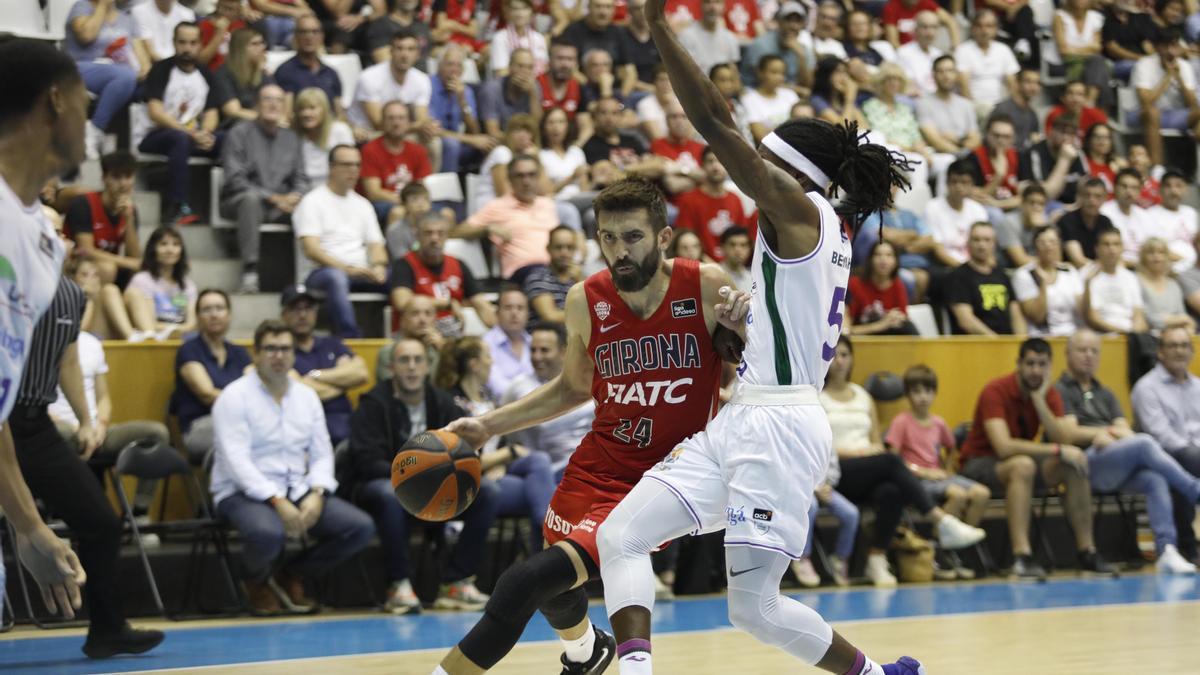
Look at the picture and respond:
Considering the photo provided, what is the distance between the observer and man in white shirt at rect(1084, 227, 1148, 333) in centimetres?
1231

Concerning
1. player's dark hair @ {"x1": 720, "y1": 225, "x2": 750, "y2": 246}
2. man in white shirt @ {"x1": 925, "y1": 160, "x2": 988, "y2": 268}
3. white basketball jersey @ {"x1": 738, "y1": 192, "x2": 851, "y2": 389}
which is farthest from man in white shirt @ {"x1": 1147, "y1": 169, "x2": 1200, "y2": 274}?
white basketball jersey @ {"x1": 738, "y1": 192, "x2": 851, "y2": 389}

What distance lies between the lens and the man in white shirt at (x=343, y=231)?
10.5m

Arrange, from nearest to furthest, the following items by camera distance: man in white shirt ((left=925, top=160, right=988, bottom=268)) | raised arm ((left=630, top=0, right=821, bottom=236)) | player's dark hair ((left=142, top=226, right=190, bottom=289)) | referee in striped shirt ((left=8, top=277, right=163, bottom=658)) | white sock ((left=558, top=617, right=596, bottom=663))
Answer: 1. raised arm ((left=630, top=0, right=821, bottom=236))
2. white sock ((left=558, top=617, right=596, bottom=663))
3. referee in striped shirt ((left=8, top=277, right=163, bottom=658))
4. player's dark hair ((left=142, top=226, right=190, bottom=289))
5. man in white shirt ((left=925, top=160, right=988, bottom=268))

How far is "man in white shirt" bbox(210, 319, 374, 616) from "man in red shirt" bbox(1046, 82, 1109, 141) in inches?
354

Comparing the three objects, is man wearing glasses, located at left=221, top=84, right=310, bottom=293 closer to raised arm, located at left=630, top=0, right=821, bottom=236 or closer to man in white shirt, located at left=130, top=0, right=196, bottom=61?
man in white shirt, located at left=130, top=0, right=196, bottom=61

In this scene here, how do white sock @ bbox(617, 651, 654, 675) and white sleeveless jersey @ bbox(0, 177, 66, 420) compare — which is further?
white sock @ bbox(617, 651, 654, 675)

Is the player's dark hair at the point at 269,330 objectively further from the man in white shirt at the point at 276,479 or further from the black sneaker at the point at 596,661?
the black sneaker at the point at 596,661

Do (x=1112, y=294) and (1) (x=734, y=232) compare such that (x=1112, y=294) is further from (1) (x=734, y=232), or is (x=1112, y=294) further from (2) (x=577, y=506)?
(2) (x=577, y=506)

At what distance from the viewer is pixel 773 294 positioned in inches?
183

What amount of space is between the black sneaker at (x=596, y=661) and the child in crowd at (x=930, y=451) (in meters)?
5.24

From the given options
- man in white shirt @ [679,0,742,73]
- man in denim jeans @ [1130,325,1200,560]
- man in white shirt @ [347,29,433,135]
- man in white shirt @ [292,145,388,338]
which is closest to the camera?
man in white shirt @ [292,145,388,338]

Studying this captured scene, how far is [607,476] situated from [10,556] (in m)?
4.49

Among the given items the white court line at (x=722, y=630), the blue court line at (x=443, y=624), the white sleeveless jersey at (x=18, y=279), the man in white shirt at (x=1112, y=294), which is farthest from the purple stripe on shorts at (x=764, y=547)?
the man in white shirt at (x=1112, y=294)

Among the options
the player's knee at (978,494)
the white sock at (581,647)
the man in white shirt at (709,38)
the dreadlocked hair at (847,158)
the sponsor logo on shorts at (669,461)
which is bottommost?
the player's knee at (978,494)
